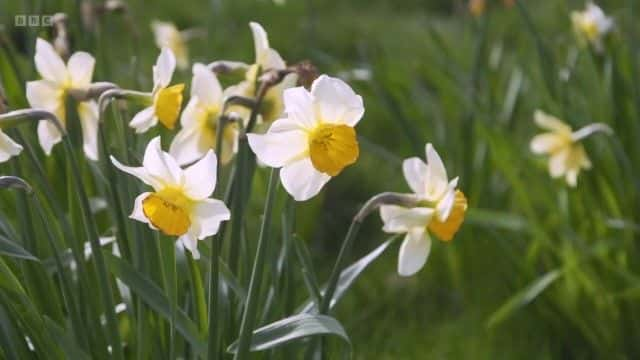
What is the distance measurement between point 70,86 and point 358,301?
1.08 m

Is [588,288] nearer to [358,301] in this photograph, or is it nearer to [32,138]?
[358,301]

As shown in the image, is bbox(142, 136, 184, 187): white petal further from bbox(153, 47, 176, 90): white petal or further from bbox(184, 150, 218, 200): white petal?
bbox(153, 47, 176, 90): white petal

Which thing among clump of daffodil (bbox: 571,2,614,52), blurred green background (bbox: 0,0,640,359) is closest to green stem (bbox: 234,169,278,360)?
blurred green background (bbox: 0,0,640,359)

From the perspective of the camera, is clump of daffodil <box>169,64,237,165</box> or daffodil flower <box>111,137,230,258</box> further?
clump of daffodil <box>169,64,237,165</box>

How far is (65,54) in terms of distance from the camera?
1712 mm

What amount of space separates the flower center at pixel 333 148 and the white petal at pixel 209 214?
0.34ft

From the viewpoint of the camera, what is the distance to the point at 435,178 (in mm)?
1249

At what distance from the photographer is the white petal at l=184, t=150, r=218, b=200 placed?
108 cm

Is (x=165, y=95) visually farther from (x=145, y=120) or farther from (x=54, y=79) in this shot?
(x=54, y=79)

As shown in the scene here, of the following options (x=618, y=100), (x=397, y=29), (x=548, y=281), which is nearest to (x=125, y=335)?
(x=548, y=281)

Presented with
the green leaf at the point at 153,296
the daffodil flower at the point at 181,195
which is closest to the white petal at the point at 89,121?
the green leaf at the point at 153,296

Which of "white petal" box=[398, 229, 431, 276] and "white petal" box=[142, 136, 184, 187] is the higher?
"white petal" box=[142, 136, 184, 187]

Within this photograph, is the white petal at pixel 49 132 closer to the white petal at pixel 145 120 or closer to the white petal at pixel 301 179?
the white petal at pixel 145 120

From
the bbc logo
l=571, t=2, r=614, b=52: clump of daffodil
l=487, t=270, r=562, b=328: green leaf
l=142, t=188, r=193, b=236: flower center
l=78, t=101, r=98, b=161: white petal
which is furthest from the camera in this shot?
l=571, t=2, r=614, b=52: clump of daffodil
